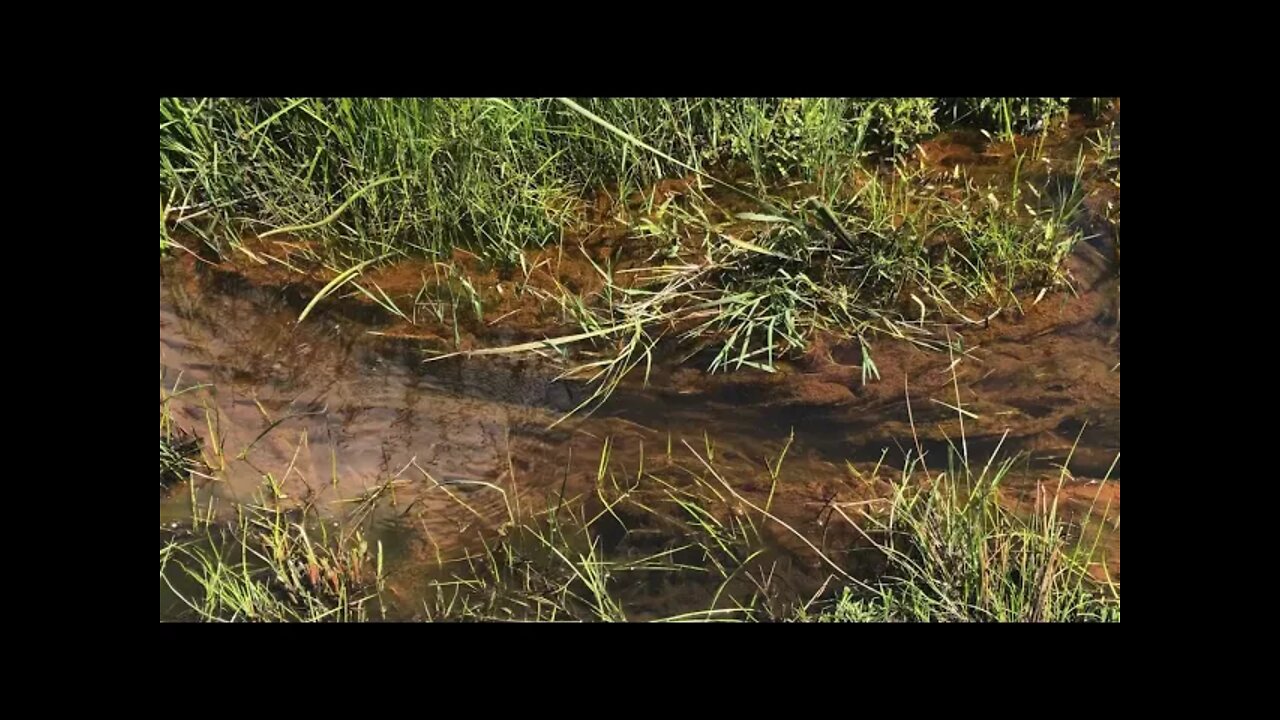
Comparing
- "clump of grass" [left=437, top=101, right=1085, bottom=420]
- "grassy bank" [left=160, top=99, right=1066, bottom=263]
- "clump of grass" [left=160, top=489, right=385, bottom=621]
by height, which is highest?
"grassy bank" [left=160, top=99, right=1066, bottom=263]

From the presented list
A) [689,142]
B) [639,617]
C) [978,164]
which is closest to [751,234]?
[689,142]

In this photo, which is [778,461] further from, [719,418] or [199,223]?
[199,223]

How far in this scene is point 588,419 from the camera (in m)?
2.70

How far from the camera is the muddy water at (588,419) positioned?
2580 millimetres

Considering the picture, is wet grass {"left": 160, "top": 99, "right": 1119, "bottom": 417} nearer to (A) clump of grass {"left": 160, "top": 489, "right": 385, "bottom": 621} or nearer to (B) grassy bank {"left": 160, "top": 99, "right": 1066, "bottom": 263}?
(B) grassy bank {"left": 160, "top": 99, "right": 1066, "bottom": 263}

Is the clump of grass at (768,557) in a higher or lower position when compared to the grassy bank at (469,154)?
lower

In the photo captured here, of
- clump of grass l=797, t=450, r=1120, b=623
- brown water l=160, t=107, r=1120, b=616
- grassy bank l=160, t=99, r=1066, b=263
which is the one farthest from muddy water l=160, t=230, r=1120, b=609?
grassy bank l=160, t=99, r=1066, b=263

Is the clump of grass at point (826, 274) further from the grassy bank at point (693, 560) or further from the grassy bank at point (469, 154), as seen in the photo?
the grassy bank at point (693, 560)

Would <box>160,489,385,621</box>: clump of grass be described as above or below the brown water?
below

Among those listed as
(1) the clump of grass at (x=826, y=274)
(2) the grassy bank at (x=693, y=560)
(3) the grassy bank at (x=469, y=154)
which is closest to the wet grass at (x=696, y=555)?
(2) the grassy bank at (x=693, y=560)

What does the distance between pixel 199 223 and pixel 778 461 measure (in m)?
1.91

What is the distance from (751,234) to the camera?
2.85 metres

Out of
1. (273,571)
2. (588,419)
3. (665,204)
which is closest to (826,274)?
(665,204)

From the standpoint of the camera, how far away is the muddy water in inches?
Result: 102
